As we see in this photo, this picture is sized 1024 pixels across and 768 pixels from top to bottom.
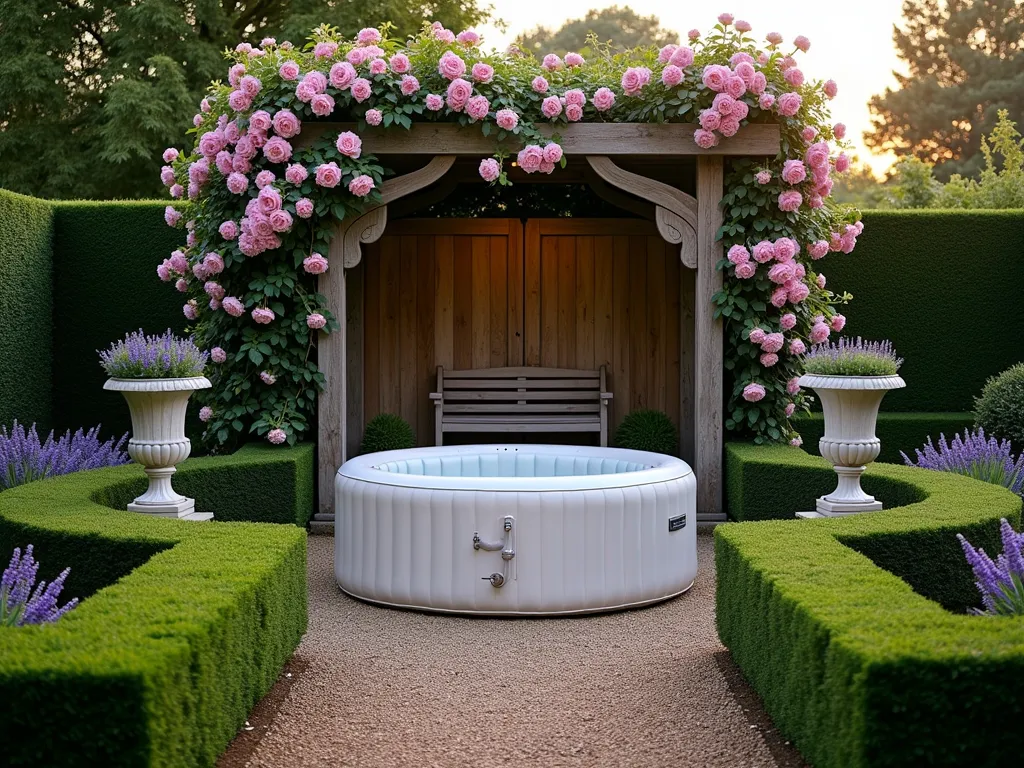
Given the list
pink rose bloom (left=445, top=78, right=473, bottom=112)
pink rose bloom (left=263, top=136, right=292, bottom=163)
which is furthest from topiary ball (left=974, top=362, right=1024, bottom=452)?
pink rose bloom (left=263, top=136, right=292, bottom=163)

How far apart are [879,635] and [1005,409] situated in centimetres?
555

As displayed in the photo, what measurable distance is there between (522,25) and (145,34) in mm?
18555

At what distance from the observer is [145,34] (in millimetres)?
14977

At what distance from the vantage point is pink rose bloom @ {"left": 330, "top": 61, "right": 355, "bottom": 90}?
6.96 m

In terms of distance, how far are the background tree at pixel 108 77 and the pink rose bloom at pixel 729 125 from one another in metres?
8.99

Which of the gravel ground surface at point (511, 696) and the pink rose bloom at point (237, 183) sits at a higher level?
the pink rose bloom at point (237, 183)

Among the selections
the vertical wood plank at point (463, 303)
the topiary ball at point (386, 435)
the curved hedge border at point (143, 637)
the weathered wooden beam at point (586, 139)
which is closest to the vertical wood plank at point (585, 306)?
the vertical wood plank at point (463, 303)

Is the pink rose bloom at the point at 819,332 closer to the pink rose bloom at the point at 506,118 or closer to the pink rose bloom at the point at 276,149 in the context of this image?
the pink rose bloom at the point at 506,118

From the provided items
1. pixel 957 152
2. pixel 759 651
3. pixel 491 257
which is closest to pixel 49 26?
pixel 491 257

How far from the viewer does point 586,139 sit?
7.27 m

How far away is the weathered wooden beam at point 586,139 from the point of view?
7.21 m

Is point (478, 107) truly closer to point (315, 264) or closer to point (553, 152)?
point (553, 152)

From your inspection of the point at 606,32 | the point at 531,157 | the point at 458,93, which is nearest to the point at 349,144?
the point at 458,93

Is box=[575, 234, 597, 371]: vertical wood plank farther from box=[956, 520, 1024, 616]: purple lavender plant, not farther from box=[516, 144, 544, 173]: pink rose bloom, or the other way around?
box=[956, 520, 1024, 616]: purple lavender plant
